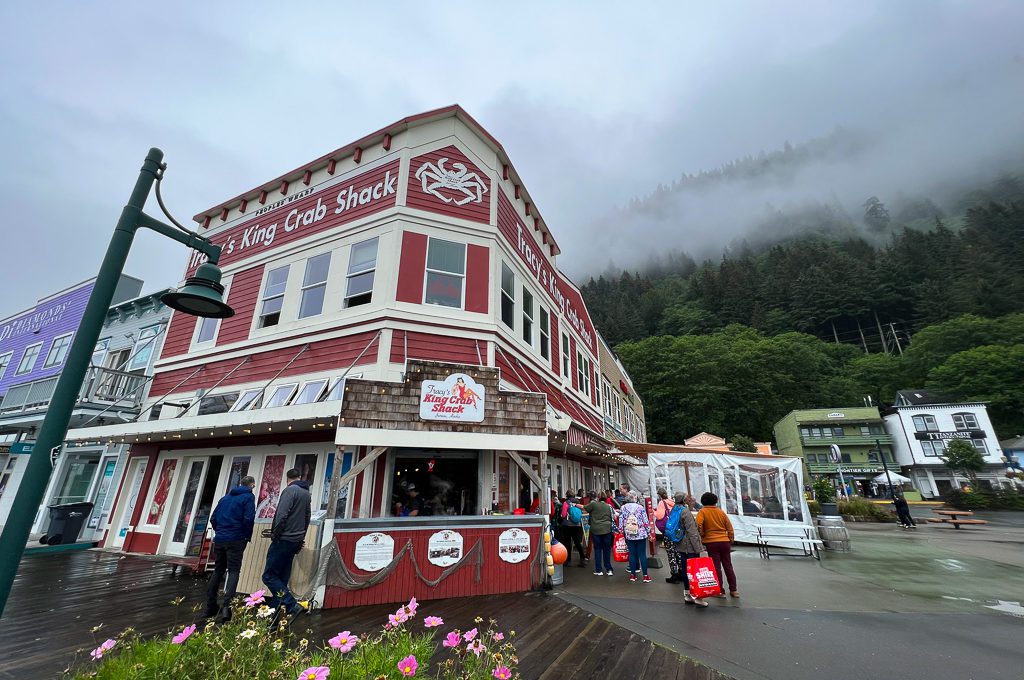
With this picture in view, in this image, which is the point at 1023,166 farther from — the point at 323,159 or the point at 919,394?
the point at 323,159

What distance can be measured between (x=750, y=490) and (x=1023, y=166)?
849 ft

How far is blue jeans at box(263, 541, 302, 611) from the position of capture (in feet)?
18.2

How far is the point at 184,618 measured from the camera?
5867mm

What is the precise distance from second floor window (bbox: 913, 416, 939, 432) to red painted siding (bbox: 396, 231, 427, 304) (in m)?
57.6

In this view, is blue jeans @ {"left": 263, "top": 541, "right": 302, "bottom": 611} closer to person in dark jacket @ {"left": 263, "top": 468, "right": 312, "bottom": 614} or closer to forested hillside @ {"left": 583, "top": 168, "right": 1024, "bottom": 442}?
person in dark jacket @ {"left": 263, "top": 468, "right": 312, "bottom": 614}

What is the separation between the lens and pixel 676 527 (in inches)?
307

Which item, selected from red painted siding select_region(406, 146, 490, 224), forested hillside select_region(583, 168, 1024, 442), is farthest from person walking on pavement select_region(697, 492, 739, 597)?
forested hillside select_region(583, 168, 1024, 442)

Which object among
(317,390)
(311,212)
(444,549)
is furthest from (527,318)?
(444,549)

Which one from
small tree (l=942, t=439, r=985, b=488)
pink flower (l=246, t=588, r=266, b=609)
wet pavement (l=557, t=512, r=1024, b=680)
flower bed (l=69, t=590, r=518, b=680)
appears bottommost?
wet pavement (l=557, t=512, r=1024, b=680)

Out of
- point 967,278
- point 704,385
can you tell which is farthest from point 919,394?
point 967,278

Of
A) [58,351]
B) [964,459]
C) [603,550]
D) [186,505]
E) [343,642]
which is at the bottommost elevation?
[603,550]

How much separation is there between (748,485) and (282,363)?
14.1 metres

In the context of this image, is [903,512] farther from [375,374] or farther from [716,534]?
[375,374]

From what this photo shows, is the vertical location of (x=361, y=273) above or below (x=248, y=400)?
above
